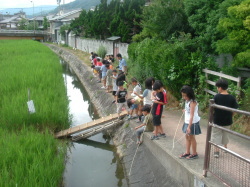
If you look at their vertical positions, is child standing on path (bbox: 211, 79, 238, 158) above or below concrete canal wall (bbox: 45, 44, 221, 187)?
above

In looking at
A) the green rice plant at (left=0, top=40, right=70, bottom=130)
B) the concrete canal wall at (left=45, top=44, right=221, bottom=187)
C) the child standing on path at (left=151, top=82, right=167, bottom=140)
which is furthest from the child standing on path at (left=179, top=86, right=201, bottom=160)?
the green rice plant at (left=0, top=40, right=70, bottom=130)

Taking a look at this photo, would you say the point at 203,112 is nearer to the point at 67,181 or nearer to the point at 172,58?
the point at 172,58

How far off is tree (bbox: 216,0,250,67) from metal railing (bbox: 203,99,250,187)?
108 inches

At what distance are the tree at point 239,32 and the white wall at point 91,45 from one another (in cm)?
1043

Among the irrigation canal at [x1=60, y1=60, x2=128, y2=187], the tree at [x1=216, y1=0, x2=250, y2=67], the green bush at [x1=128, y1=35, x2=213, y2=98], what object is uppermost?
the tree at [x1=216, y1=0, x2=250, y2=67]

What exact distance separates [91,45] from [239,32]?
2124 cm

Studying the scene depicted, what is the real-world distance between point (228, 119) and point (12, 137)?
369 cm

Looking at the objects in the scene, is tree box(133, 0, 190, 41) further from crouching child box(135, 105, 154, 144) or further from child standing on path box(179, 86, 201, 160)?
child standing on path box(179, 86, 201, 160)

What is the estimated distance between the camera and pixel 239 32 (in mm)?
5801

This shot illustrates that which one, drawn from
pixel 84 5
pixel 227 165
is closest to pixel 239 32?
pixel 227 165

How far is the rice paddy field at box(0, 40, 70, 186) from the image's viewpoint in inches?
164

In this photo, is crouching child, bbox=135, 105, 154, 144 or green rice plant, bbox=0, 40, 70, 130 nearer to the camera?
crouching child, bbox=135, 105, 154, 144

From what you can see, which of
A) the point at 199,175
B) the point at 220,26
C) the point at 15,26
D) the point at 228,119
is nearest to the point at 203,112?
the point at 220,26

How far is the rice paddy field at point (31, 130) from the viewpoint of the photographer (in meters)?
4.18
